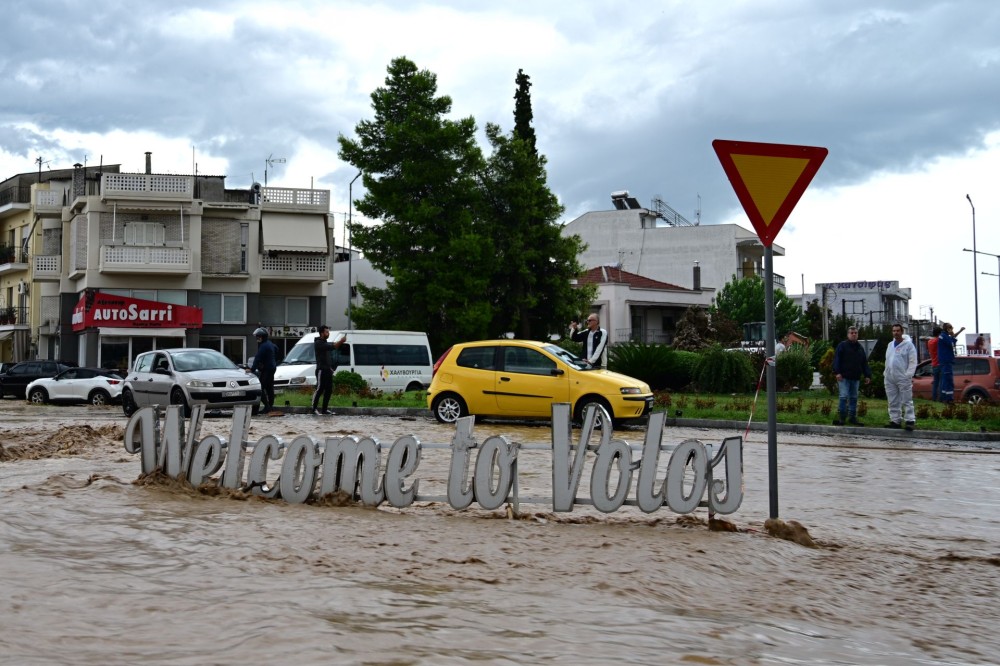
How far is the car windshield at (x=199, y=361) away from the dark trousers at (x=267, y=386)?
6.31 ft

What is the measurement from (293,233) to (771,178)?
45094mm

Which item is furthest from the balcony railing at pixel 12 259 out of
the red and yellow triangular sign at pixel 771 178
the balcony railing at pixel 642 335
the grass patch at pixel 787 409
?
the red and yellow triangular sign at pixel 771 178

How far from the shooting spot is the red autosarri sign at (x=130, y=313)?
4541 centimetres

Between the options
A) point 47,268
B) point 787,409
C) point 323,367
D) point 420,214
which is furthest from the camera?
point 47,268

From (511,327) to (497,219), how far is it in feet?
14.7

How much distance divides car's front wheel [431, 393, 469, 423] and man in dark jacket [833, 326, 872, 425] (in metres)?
6.45

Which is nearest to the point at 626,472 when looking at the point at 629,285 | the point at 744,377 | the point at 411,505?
the point at 411,505

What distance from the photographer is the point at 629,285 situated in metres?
63.7

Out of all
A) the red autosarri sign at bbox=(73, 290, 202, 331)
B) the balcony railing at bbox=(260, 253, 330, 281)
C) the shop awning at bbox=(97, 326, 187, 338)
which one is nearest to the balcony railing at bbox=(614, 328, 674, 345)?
the balcony railing at bbox=(260, 253, 330, 281)

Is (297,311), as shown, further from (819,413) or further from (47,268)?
(819,413)

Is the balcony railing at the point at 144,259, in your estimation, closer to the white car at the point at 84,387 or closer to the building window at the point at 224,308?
the building window at the point at 224,308

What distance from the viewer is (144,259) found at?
1874 inches

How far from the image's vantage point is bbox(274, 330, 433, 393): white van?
27797mm

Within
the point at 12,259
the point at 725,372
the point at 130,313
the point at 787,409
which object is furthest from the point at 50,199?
the point at 787,409
